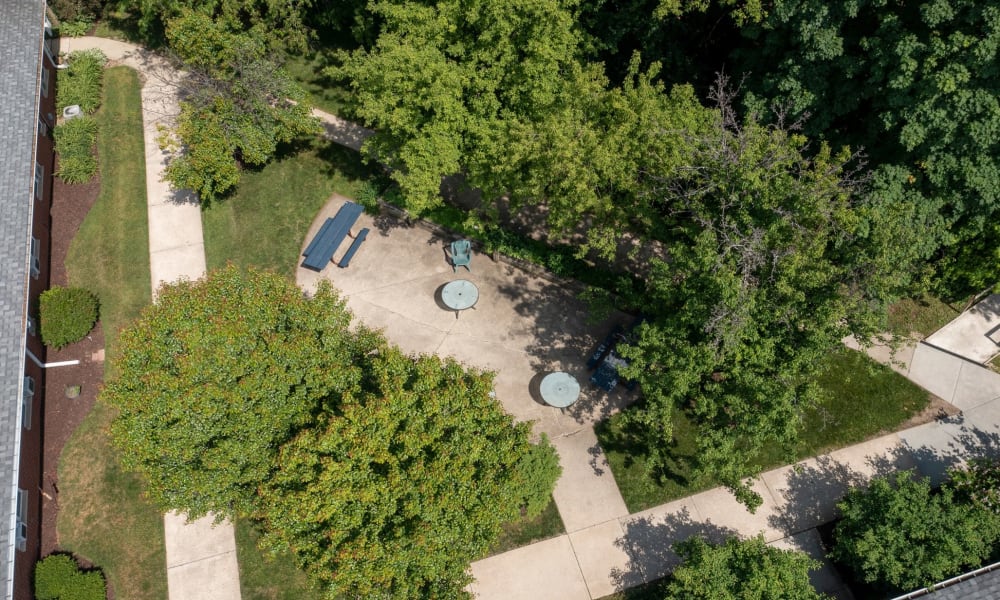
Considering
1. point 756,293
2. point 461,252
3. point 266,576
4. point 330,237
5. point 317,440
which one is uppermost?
point 756,293

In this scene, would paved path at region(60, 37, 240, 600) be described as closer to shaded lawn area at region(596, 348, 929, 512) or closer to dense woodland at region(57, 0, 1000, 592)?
dense woodland at region(57, 0, 1000, 592)

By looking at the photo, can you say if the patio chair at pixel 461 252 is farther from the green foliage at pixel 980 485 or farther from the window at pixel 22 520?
the green foliage at pixel 980 485

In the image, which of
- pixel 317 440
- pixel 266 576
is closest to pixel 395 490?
pixel 317 440

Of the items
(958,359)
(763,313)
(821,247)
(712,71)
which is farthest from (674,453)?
(712,71)

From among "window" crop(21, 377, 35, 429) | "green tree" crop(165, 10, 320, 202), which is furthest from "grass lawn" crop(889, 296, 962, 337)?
"window" crop(21, 377, 35, 429)

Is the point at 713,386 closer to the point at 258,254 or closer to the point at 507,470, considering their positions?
the point at 507,470

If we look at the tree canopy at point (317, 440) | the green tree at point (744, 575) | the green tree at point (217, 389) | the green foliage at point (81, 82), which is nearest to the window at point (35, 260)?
the green foliage at point (81, 82)

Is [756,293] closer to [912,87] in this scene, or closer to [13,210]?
[912,87]
